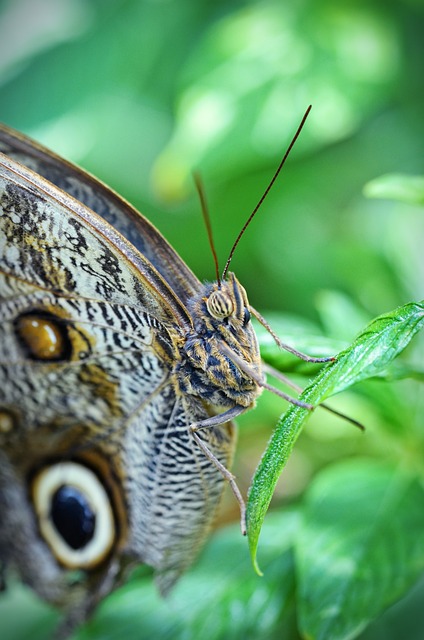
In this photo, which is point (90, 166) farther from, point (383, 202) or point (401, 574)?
point (401, 574)

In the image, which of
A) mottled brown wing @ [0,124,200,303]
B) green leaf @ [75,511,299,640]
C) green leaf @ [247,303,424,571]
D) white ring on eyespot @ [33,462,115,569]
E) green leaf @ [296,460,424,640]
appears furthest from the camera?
white ring on eyespot @ [33,462,115,569]

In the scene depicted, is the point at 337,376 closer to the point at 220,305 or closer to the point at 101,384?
the point at 220,305

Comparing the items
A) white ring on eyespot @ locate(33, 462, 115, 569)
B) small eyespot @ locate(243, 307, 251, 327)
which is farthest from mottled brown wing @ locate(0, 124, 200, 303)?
white ring on eyespot @ locate(33, 462, 115, 569)

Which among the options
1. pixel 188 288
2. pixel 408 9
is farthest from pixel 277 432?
pixel 408 9

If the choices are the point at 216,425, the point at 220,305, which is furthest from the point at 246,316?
the point at 216,425

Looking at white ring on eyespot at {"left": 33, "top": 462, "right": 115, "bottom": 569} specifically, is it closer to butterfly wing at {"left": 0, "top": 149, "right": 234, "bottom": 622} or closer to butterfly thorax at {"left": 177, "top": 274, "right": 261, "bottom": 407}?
butterfly wing at {"left": 0, "top": 149, "right": 234, "bottom": 622}

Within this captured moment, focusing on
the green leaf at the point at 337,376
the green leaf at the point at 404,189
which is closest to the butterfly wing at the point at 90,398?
the green leaf at the point at 337,376

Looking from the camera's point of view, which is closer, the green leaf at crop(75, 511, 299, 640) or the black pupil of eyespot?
the green leaf at crop(75, 511, 299, 640)
